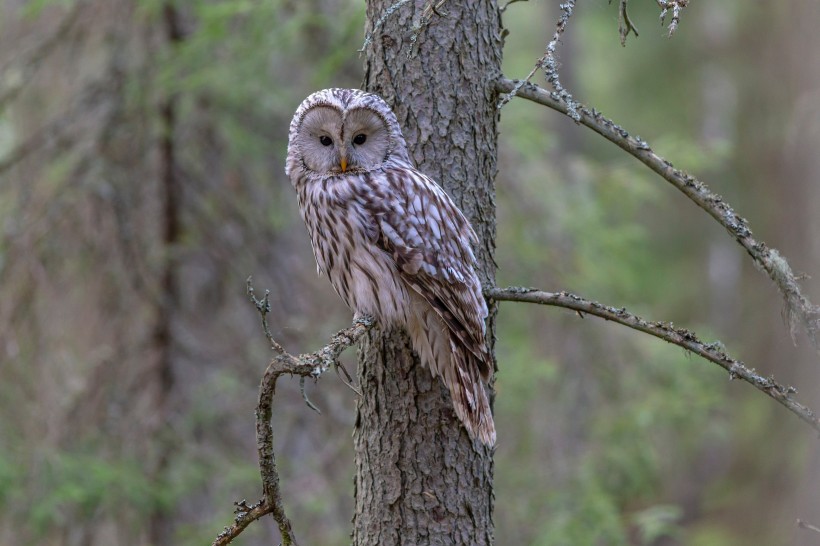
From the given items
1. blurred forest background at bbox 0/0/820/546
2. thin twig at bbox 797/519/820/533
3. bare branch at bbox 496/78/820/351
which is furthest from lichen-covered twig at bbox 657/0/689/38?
blurred forest background at bbox 0/0/820/546

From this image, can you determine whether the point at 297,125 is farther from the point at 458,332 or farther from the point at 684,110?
the point at 684,110

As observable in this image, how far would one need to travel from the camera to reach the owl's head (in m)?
3.41

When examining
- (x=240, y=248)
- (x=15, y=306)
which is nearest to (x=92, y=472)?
(x=15, y=306)

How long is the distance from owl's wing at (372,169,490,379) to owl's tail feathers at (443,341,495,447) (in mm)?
37

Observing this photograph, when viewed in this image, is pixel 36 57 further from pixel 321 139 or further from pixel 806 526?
pixel 806 526

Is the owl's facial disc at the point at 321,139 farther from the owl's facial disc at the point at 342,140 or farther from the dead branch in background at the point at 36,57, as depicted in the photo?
the dead branch in background at the point at 36,57

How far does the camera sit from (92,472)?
5.85m

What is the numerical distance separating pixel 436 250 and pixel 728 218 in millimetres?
955

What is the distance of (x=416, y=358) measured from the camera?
3377mm

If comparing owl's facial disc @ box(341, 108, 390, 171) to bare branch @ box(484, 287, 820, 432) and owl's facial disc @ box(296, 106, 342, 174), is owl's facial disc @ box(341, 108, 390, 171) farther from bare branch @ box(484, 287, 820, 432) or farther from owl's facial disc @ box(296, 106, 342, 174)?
bare branch @ box(484, 287, 820, 432)

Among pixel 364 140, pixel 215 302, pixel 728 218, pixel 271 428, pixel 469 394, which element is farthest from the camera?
pixel 215 302

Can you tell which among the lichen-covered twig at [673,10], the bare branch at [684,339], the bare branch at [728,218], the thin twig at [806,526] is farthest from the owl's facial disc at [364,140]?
the thin twig at [806,526]

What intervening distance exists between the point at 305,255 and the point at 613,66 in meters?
10.6

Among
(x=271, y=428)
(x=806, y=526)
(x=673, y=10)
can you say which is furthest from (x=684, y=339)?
(x=271, y=428)
